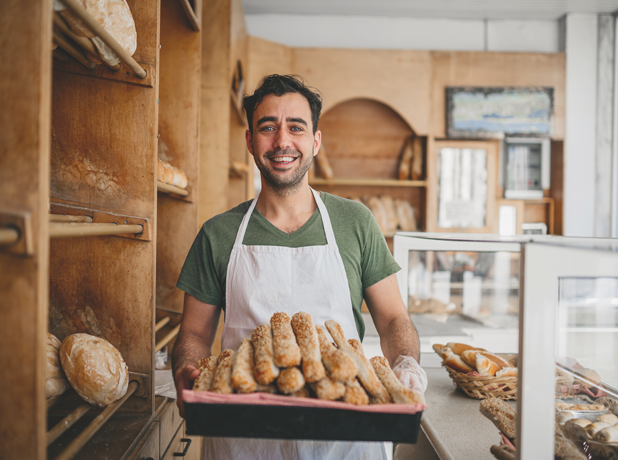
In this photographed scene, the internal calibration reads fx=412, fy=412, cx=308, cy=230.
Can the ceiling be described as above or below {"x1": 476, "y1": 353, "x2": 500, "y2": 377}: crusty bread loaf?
above

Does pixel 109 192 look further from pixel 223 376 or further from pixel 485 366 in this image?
pixel 485 366

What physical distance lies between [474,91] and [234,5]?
203 centimetres

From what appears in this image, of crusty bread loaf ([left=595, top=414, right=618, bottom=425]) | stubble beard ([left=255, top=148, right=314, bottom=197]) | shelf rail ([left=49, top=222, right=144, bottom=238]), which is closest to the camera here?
shelf rail ([left=49, top=222, right=144, bottom=238])

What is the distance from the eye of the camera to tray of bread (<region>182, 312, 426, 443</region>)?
711 millimetres

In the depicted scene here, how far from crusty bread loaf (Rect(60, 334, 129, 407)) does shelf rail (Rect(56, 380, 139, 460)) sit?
0.04 metres

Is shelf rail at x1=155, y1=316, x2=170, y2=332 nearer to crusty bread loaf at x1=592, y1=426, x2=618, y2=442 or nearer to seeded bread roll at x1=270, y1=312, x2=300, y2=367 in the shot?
seeded bread roll at x1=270, y1=312, x2=300, y2=367

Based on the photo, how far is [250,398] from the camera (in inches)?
28.1

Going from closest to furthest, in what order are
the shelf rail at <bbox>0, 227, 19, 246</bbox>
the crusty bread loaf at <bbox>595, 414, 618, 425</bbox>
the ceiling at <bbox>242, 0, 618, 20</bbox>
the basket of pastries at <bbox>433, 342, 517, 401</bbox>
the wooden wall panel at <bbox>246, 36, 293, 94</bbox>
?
the shelf rail at <bbox>0, 227, 19, 246</bbox>
the crusty bread loaf at <bbox>595, 414, 618, 425</bbox>
the basket of pastries at <bbox>433, 342, 517, 401</bbox>
the wooden wall panel at <bbox>246, 36, 293, 94</bbox>
the ceiling at <bbox>242, 0, 618, 20</bbox>

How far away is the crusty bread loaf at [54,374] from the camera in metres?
1.02

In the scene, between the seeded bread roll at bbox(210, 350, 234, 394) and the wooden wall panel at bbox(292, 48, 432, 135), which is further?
the wooden wall panel at bbox(292, 48, 432, 135)

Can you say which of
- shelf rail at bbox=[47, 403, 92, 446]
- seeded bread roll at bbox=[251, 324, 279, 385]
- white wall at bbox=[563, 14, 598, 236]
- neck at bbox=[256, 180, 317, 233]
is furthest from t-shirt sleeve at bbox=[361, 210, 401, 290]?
white wall at bbox=[563, 14, 598, 236]

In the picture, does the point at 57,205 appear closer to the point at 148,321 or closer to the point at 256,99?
the point at 148,321

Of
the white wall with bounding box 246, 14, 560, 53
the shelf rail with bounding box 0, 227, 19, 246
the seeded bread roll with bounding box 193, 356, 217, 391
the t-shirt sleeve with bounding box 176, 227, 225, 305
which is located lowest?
the seeded bread roll with bounding box 193, 356, 217, 391

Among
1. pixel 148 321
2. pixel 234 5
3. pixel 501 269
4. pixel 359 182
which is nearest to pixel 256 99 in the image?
pixel 148 321
